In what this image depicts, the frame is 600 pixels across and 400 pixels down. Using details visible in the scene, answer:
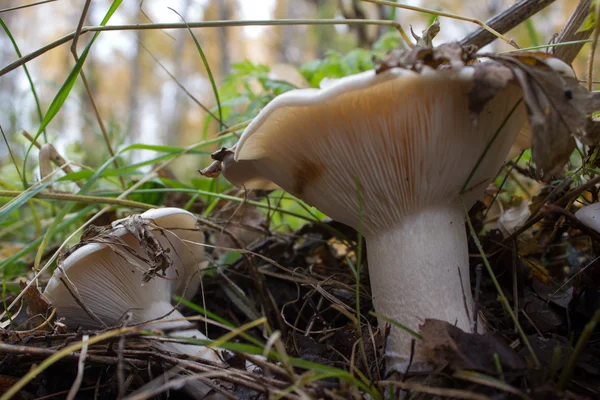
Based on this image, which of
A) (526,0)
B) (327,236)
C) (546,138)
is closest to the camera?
(546,138)

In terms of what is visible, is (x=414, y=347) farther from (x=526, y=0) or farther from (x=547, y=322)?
(x=526, y=0)

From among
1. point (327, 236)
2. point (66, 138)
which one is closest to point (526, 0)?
point (327, 236)

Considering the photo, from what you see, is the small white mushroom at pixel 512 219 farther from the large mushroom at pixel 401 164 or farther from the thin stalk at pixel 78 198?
the thin stalk at pixel 78 198

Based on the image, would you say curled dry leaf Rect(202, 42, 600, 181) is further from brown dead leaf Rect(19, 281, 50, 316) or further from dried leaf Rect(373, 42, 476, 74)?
brown dead leaf Rect(19, 281, 50, 316)

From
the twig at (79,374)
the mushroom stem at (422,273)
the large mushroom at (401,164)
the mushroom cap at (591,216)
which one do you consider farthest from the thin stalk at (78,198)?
the mushroom cap at (591,216)

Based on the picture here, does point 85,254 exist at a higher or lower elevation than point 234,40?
lower

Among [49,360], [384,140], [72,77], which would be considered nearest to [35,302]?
[49,360]

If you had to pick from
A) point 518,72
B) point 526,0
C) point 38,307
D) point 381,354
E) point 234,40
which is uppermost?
point 234,40

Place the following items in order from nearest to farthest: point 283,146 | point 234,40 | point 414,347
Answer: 1. point 414,347
2. point 283,146
3. point 234,40

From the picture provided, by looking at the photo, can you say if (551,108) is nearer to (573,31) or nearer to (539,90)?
(539,90)
